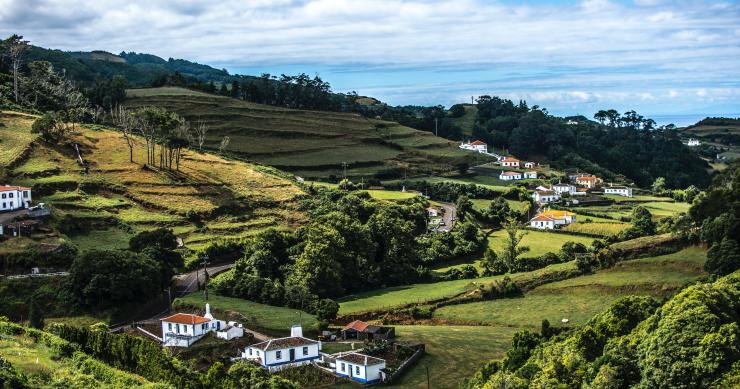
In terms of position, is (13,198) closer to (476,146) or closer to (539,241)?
(539,241)

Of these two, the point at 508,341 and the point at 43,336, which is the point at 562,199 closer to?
the point at 508,341

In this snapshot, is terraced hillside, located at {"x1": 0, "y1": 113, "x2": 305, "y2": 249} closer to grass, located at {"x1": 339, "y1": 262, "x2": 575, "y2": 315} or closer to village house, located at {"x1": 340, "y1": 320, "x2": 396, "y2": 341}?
grass, located at {"x1": 339, "y1": 262, "x2": 575, "y2": 315}

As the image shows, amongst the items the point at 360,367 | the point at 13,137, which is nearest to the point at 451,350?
the point at 360,367

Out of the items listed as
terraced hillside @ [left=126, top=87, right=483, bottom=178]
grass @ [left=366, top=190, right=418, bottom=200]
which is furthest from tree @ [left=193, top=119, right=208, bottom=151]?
grass @ [left=366, top=190, right=418, bottom=200]

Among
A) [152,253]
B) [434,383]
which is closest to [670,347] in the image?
[434,383]

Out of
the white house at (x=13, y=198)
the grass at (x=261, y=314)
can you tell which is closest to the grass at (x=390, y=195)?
the grass at (x=261, y=314)

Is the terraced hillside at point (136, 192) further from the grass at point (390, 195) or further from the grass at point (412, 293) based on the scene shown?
the grass at point (412, 293)
